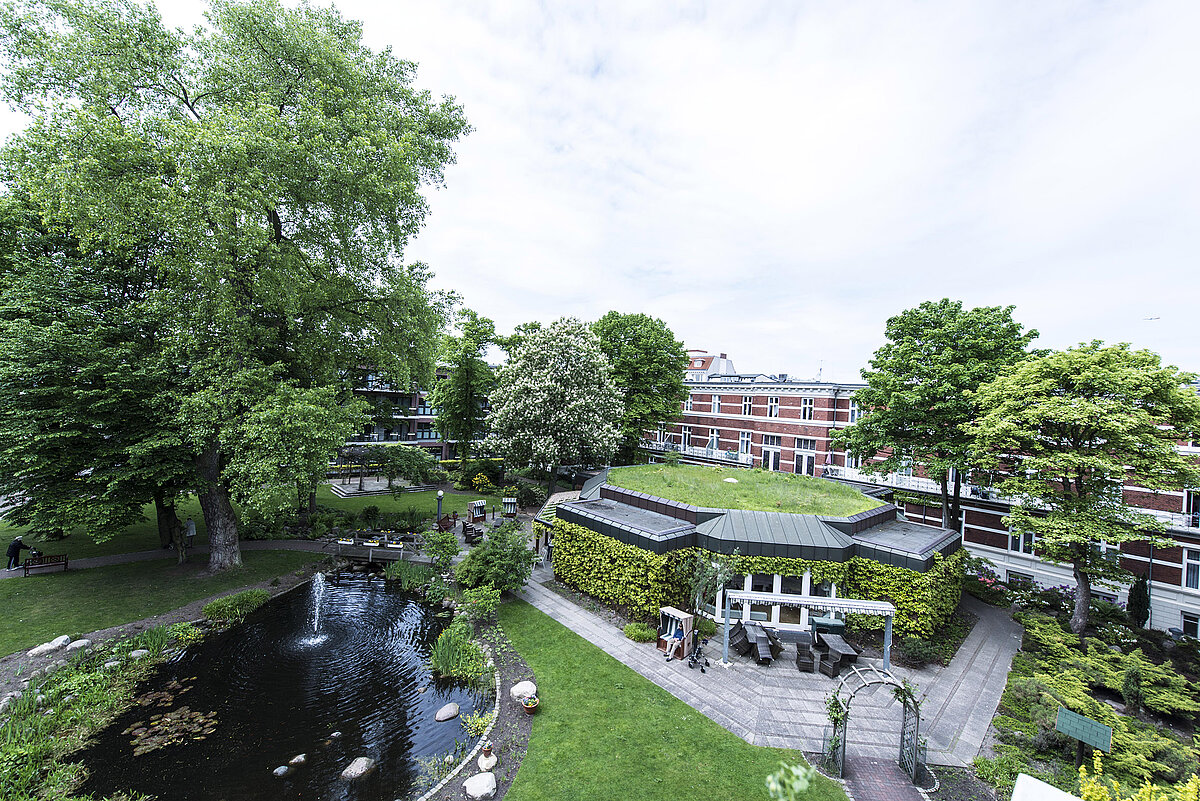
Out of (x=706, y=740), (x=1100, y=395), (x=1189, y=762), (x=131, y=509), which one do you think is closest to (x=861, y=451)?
(x=1100, y=395)

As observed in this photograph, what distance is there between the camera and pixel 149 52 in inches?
546

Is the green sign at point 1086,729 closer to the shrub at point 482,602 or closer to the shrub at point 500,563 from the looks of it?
the shrub at point 482,602

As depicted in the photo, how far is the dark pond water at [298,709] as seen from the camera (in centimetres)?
899

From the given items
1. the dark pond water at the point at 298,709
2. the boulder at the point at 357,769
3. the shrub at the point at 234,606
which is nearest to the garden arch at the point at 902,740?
the dark pond water at the point at 298,709

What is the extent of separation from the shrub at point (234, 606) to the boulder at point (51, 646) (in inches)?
116

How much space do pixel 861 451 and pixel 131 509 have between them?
29531 millimetres

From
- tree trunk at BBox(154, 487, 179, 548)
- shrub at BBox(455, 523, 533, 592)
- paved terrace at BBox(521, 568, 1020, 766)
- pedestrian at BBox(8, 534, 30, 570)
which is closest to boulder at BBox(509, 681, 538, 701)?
paved terrace at BBox(521, 568, 1020, 766)

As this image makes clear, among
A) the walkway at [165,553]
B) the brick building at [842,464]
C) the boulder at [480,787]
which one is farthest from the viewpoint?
the brick building at [842,464]

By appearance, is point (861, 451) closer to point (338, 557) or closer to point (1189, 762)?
point (1189, 762)

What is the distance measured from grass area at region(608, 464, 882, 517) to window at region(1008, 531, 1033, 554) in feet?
29.8

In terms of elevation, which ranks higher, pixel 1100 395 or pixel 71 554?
pixel 1100 395

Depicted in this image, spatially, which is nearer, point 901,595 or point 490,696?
point 490,696

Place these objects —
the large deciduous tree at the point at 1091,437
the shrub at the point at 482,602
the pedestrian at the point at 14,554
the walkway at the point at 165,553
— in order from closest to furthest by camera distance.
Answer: the large deciduous tree at the point at 1091,437, the shrub at the point at 482,602, the pedestrian at the point at 14,554, the walkway at the point at 165,553

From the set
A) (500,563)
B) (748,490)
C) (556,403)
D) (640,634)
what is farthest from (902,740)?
(556,403)
